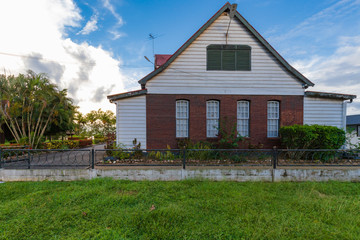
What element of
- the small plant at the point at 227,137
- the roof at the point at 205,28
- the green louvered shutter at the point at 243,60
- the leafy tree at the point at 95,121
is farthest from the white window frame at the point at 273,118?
the leafy tree at the point at 95,121

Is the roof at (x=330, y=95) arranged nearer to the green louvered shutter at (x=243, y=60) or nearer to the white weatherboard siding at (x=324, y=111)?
the white weatherboard siding at (x=324, y=111)

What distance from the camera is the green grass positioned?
300 cm

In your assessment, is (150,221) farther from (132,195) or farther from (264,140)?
(264,140)

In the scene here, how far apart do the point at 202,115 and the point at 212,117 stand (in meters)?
0.66

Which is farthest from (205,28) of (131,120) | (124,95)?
(131,120)

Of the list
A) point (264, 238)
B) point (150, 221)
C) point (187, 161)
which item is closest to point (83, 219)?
point (150, 221)

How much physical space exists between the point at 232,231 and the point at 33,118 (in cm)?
1598

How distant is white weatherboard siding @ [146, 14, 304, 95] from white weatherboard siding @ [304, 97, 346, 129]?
1.10 metres

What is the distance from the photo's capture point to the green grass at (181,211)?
3.00m

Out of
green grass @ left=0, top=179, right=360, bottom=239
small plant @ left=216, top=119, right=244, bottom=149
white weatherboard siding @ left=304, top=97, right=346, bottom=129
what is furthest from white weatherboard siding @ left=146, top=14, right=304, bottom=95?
green grass @ left=0, top=179, right=360, bottom=239

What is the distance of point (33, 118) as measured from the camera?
11.9 metres

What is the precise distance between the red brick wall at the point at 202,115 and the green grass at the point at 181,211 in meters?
3.71

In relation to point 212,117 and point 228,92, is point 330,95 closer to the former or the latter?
point 228,92

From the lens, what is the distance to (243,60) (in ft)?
A: 29.4
